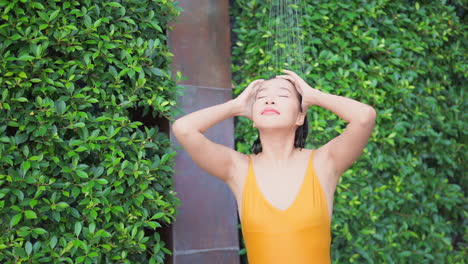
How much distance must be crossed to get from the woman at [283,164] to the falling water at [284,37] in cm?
140

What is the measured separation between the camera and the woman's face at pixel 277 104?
2.75m

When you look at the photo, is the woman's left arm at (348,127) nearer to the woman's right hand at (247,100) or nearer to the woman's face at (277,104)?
the woman's face at (277,104)

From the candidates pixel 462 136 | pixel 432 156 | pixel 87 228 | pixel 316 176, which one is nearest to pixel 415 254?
pixel 432 156

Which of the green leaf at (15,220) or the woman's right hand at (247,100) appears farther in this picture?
the green leaf at (15,220)

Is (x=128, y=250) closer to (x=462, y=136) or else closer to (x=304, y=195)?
(x=304, y=195)

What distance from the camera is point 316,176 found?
2.74 m

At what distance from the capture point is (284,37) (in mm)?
4367

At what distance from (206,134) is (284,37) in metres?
1.03

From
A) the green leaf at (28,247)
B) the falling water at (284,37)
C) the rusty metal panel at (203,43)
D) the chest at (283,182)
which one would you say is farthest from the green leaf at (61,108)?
the falling water at (284,37)

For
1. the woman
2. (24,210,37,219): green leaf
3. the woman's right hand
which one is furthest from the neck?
(24,210,37,219): green leaf

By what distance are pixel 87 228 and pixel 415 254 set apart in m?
2.57

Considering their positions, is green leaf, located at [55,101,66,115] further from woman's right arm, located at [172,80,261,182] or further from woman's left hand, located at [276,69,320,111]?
woman's left hand, located at [276,69,320,111]

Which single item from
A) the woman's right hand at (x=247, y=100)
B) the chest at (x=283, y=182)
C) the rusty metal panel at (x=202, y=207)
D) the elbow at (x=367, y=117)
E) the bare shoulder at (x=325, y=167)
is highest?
the elbow at (x=367, y=117)

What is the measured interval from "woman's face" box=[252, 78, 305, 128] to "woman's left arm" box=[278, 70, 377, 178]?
5 centimetres
